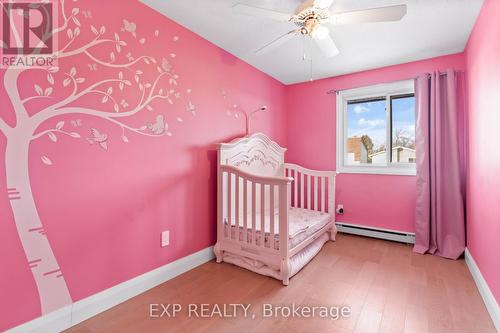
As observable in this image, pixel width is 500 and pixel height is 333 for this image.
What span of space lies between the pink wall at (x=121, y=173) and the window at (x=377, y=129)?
1.72 metres

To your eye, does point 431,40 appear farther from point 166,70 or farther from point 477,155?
point 166,70

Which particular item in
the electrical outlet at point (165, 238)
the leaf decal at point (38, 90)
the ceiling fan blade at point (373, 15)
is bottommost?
the electrical outlet at point (165, 238)

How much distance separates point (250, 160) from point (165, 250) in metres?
1.25

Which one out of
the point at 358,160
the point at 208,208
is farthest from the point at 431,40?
the point at 208,208

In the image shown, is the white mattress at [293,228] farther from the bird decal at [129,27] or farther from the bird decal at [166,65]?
the bird decal at [129,27]

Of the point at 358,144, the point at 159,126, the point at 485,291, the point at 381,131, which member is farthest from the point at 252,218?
the point at 381,131

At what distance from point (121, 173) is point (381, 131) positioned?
9.75ft

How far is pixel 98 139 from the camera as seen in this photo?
149 cm

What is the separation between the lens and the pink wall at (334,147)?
2754mm

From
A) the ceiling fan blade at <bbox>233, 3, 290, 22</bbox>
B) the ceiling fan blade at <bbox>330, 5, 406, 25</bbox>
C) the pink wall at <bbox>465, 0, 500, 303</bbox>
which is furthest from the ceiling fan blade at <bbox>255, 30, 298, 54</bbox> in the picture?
the pink wall at <bbox>465, 0, 500, 303</bbox>

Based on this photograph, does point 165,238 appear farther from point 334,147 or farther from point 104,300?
point 334,147

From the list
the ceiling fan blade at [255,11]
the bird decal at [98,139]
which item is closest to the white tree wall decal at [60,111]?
the bird decal at [98,139]

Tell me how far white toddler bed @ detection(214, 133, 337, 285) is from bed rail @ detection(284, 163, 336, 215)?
0.6 inches

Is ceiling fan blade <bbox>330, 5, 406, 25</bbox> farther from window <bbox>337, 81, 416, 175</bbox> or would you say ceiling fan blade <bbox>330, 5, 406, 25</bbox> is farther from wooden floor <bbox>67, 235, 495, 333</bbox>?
wooden floor <bbox>67, 235, 495, 333</bbox>
